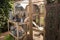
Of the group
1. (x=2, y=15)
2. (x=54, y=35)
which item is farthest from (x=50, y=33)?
(x=2, y=15)

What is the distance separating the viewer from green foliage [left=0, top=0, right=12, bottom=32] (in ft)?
17.3

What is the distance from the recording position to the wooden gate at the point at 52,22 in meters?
2.44

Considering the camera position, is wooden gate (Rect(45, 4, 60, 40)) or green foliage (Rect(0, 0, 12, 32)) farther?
green foliage (Rect(0, 0, 12, 32))

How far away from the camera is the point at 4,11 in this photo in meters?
5.46

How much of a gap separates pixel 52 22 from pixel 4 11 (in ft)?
10.7

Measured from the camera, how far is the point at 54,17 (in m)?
2.46

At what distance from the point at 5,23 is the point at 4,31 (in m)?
0.35

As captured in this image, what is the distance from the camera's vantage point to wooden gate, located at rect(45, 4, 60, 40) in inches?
96.0

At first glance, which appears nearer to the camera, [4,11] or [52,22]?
[52,22]

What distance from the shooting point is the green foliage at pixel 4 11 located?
5.26 m

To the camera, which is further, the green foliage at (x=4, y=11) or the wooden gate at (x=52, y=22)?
the green foliage at (x=4, y=11)

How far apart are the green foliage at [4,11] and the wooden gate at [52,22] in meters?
2.95

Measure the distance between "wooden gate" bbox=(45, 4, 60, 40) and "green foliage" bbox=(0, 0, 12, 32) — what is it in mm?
2946

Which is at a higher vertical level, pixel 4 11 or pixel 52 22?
pixel 52 22
